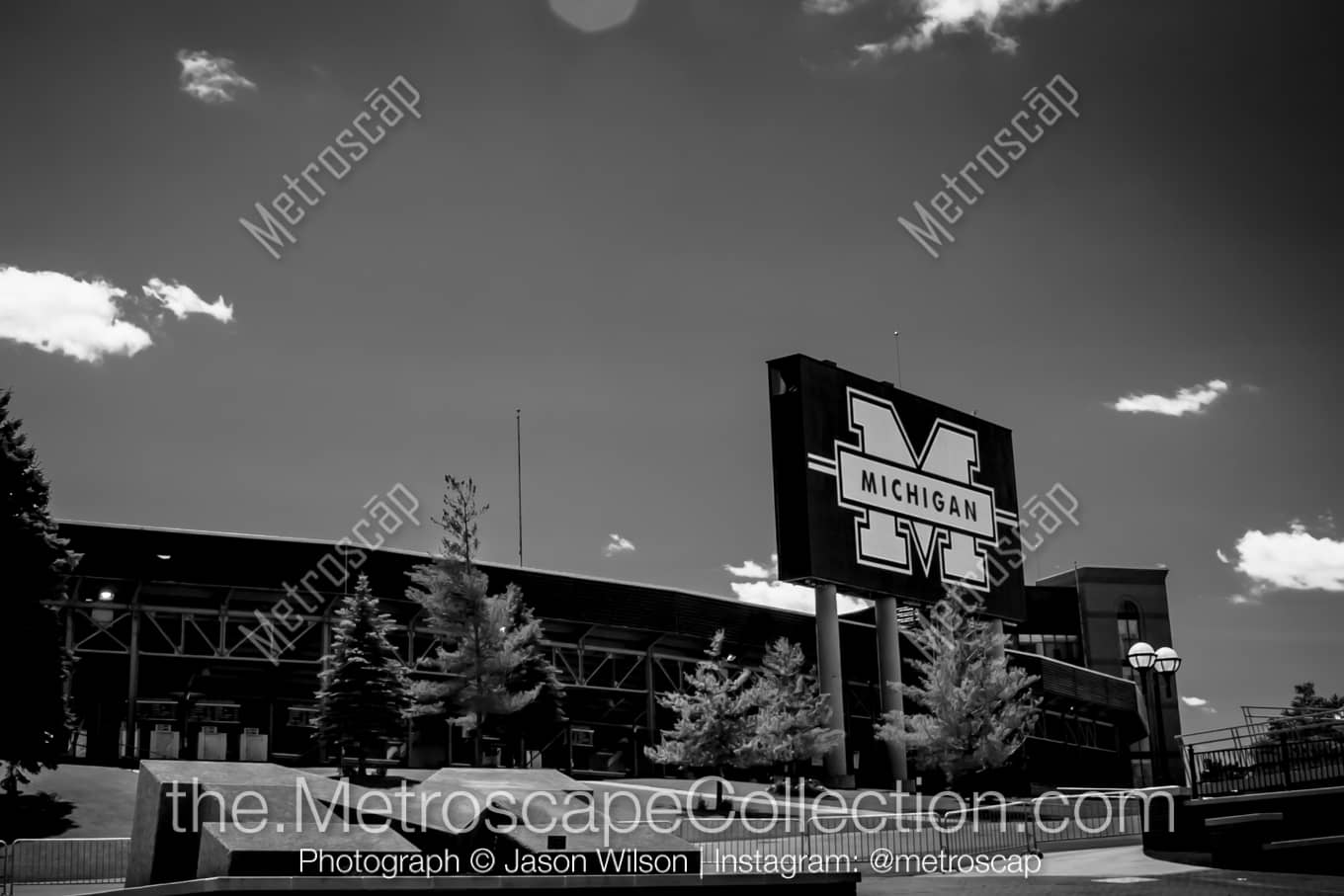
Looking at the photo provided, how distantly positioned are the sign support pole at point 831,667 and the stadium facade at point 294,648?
461 cm

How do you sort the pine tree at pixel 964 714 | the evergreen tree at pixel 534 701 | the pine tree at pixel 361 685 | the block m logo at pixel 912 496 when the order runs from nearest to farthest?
the pine tree at pixel 361 685 → the pine tree at pixel 964 714 → the evergreen tree at pixel 534 701 → the block m logo at pixel 912 496

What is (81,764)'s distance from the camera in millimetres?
39625

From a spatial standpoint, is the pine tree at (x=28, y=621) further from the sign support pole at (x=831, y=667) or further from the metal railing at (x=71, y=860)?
the sign support pole at (x=831, y=667)

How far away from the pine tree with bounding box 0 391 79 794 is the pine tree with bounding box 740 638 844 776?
1956 cm

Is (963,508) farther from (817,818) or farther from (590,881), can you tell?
(590,881)

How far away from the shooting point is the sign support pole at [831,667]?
46969 millimetres

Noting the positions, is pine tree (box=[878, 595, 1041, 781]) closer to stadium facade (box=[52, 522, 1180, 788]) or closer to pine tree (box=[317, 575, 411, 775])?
stadium facade (box=[52, 522, 1180, 788])

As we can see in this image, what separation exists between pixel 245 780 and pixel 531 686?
2638 centimetres

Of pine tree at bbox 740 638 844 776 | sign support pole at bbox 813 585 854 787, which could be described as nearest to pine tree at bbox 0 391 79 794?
pine tree at bbox 740 638 844 776

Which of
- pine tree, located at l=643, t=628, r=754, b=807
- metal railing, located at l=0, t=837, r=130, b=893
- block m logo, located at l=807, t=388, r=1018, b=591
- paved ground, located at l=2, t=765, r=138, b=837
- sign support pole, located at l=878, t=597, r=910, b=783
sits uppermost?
block m logo, located at l=807, t=388, r=1018, b=591

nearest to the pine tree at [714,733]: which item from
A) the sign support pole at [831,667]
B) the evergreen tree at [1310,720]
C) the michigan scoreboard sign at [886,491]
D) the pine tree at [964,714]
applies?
the sign support pole at [831,667]

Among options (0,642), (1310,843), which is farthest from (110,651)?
(1310,843)

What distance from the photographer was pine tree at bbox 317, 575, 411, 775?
4106cm

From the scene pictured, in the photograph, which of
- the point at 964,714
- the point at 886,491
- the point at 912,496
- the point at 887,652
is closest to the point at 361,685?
the point at 964,714
